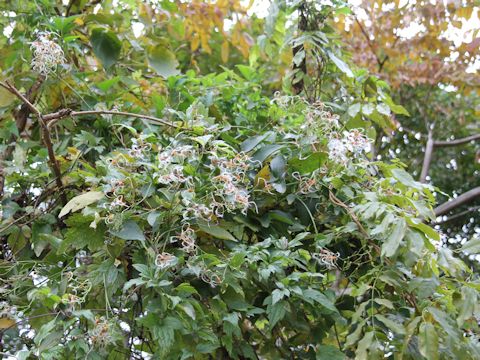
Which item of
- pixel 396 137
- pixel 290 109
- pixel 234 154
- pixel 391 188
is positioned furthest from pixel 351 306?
pixel 396 137

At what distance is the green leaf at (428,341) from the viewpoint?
3.66ft

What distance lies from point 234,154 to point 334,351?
1.31 feet

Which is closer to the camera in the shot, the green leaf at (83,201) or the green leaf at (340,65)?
the green leaf at (83,201)

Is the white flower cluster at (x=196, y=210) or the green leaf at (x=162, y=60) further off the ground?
the green leaf at (x=162, y=60)

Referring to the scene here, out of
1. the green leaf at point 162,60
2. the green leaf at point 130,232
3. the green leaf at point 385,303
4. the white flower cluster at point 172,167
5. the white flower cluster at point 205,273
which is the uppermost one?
the green leaf at point 162,60

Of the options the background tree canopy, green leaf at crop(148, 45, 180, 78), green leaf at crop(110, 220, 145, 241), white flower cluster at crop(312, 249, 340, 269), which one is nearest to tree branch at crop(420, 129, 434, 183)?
the background tree canopy

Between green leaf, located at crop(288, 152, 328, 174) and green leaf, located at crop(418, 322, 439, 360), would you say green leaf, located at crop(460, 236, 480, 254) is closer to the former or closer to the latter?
green leaf, located at crop(418, 322, 439, 360)

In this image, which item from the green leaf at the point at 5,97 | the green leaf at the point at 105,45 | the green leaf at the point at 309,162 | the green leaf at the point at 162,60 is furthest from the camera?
the green leaf at the point at 162,60

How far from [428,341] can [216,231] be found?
0.40 meters

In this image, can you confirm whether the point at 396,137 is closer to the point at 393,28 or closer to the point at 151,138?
the point at 393,28

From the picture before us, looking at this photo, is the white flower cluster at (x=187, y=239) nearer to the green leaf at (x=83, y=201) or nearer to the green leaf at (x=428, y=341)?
the green leaf at (x=83, y=201)

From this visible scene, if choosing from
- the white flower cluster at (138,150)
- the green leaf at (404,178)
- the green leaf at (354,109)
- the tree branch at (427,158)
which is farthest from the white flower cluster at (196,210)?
the tree branch at (427,158)

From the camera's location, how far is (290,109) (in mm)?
1613

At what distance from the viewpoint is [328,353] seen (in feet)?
4.08
